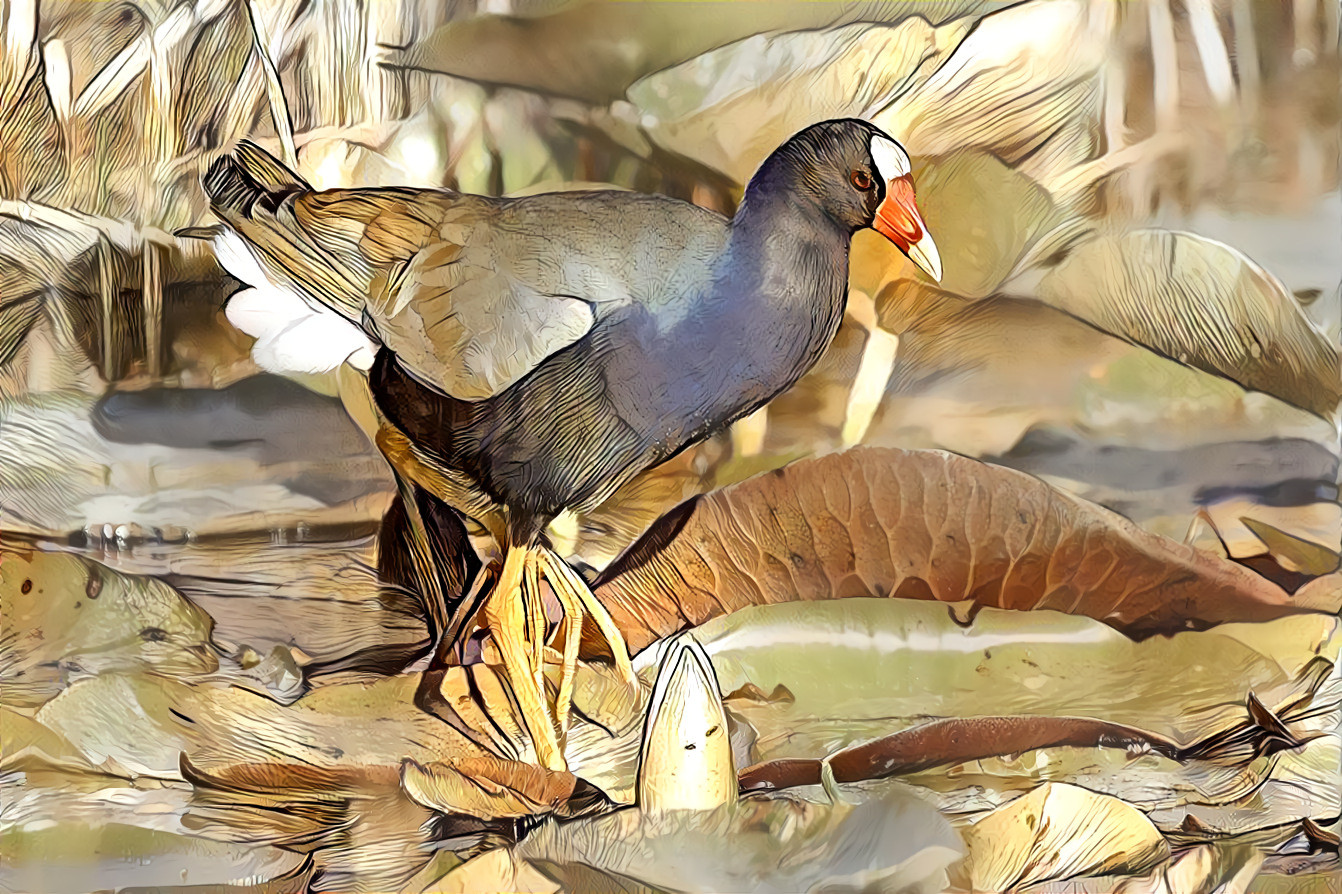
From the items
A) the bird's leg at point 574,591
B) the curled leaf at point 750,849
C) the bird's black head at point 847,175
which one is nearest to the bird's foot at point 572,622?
the bird's leg at point 574,591

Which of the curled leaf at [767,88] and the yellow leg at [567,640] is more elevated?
the curled leaf at [767,88]

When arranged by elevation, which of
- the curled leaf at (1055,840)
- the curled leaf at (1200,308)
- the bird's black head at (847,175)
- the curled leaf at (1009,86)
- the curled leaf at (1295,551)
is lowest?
the curled leaf at (1055,840)

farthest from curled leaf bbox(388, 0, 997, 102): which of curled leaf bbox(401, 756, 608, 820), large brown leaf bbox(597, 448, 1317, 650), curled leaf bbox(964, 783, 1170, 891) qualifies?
curled leaf bbox(964, 783, 1170, 891)

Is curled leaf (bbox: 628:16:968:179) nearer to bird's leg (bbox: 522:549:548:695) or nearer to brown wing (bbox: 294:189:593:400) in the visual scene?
brown wing (bbox: 294:189:593:400)

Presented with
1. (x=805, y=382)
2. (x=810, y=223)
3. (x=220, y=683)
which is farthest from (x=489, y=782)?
(x=810, y=223)

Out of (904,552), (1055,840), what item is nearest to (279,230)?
(904,552)

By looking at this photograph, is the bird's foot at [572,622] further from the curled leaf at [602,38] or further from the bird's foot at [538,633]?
the curled leaf at [602,38]
